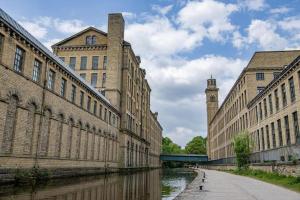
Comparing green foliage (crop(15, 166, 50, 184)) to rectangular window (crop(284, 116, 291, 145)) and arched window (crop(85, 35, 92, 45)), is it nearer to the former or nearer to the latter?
rectangular window (crop(284, 116, 291, 145))

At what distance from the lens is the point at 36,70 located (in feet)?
74.8

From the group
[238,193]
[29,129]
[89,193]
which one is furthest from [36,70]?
[238,193]

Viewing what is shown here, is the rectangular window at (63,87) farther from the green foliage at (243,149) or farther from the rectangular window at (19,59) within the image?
the green foliage at (243,149)

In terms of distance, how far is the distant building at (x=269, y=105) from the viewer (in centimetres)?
2870

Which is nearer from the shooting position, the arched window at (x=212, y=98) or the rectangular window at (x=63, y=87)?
the rectangular window at (x=63, y=87)

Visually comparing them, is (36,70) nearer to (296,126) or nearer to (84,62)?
(296,126)

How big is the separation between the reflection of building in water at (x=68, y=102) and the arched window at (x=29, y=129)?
68mm

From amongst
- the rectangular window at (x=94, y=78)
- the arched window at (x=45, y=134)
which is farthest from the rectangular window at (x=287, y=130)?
the rectangular window at (x=94, y=78)

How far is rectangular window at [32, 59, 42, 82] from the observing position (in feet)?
73.5

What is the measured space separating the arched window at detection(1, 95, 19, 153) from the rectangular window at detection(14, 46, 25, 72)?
2143 millimetres

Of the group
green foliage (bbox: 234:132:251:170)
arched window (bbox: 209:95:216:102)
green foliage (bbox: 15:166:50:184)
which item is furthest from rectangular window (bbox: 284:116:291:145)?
arched window (bbox: 209:95:216:102)

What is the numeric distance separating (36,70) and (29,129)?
455cm

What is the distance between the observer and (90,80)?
166 feet

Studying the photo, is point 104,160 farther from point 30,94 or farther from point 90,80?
point 30,94
